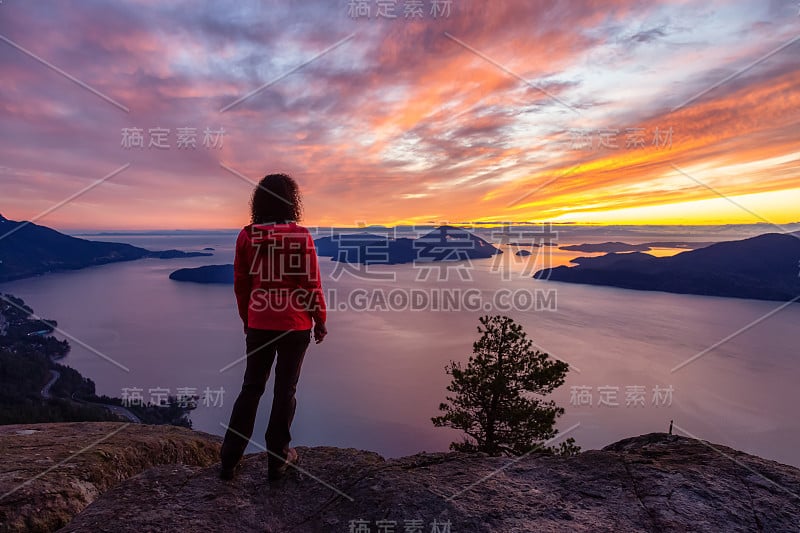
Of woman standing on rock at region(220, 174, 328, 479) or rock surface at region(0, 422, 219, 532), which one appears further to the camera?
woman standing on rock at region(220, 174, 328, 479)

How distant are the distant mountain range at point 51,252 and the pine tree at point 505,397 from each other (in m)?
143

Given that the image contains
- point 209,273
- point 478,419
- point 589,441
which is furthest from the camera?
point 209,273

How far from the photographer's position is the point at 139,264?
461 ft

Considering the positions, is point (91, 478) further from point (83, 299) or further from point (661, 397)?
point (83, 299)

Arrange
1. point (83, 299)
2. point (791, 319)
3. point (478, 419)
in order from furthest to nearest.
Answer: point (83, 299), point (791, 319), point (478, 419)

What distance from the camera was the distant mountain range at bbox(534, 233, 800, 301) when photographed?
90375mm

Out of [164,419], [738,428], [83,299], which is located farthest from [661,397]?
[83,299]

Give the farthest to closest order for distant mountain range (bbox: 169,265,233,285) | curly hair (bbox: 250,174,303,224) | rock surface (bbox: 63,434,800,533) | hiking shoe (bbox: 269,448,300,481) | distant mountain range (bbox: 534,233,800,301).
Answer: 1. distant mountain range (bbox: 169,265,233,285)
2. distant mountain range (bbox: 534,233,800,301)
3. hiking shoe (bbox: 269,448,300,481)
4. curly hair (bbox: 250,174,303,224)
5. rock surface (bbox: 63,434,800,533)

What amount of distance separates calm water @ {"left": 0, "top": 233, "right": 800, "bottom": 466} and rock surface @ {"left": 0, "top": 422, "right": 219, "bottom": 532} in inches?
777

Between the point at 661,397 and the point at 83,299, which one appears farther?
the point at 83,299

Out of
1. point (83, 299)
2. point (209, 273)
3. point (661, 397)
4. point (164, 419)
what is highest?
point (209, 273)

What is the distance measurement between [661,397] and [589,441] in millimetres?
22018

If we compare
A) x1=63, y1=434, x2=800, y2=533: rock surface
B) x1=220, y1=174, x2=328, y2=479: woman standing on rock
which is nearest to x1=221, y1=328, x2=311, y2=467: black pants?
x1=220, y1=174, x2=328, y2=479: woman standing on rock

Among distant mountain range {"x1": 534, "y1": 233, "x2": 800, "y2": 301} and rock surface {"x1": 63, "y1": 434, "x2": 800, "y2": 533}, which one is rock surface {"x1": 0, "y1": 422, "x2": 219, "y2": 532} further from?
distant mountain range {"x1": 534, "y1": 233, "x2": 800, "y2": 301}
